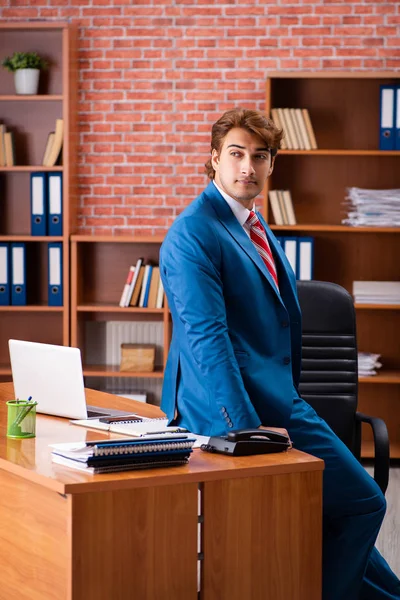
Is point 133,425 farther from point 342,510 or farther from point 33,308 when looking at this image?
point 33,308

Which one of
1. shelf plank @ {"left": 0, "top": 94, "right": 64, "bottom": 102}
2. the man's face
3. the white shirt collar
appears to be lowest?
the white shirt collar

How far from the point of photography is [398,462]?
5.37 m

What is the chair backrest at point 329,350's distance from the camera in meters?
3.60

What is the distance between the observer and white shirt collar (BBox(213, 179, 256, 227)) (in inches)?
110

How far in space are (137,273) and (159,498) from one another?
341 centimetres

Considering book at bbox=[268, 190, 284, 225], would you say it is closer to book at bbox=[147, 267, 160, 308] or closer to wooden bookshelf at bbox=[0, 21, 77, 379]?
book at bbox=[147, 267, 160, 308]

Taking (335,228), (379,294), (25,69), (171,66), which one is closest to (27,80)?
(25,69)

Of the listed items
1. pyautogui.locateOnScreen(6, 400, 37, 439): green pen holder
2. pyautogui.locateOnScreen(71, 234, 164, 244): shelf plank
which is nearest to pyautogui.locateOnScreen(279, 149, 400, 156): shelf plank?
pyautogui.locateOnScreen(71, 234, 164, 244): shelf plank

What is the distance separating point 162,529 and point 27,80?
3891 mm

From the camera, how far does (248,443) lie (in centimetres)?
237

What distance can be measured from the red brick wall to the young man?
2.92m

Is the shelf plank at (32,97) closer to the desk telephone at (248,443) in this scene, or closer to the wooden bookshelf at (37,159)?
the wooden bookshelf at (37,159)

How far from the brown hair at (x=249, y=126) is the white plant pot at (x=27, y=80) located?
293 cm

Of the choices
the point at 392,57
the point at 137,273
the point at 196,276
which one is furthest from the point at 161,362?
the point at 196,276
